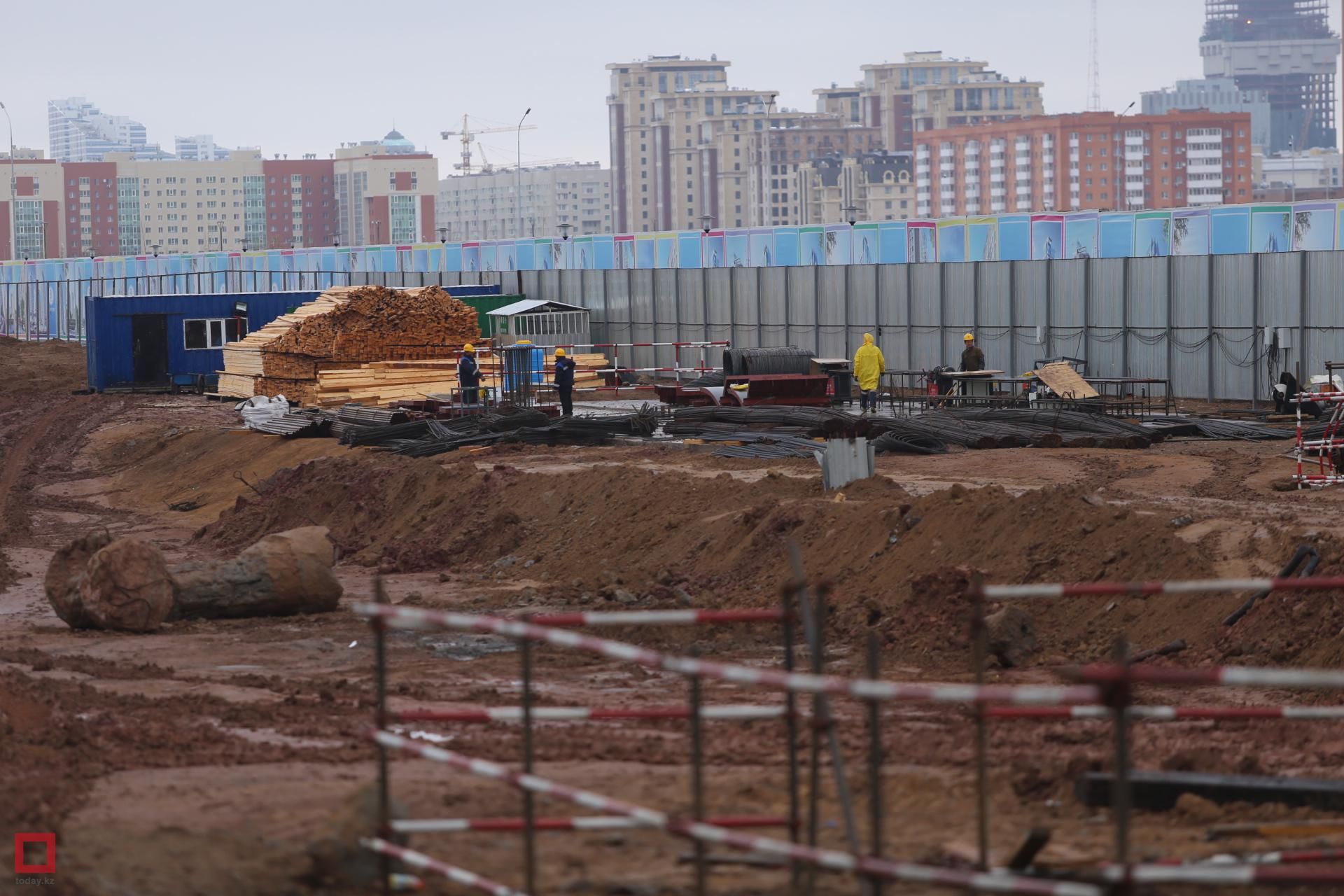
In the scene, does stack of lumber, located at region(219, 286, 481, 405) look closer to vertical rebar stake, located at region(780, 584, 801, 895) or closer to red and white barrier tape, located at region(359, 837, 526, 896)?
red and white barrier tape, located at region(359, 837, 526, 896)

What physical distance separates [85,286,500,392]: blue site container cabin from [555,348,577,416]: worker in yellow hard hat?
49.4 ft

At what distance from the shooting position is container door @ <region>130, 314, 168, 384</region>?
45094mm

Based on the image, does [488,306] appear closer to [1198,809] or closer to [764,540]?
[764,540]

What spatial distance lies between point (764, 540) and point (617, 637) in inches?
118

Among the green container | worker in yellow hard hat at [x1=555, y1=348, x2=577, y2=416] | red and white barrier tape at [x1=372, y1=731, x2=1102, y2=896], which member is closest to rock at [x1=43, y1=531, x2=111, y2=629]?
red and white barrier tape at [x1=372, y1=731, x2=1102, y2=896]

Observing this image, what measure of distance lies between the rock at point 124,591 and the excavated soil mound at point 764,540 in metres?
4.30

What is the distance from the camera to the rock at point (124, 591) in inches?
656

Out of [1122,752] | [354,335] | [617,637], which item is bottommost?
[617,637]

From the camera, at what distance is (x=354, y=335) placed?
123ft

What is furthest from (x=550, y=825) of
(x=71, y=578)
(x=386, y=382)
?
(x=386, y=382)

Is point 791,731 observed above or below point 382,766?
above

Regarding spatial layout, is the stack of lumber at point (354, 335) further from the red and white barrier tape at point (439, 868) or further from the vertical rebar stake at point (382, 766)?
the vertical rebar stake at point (382, 766)

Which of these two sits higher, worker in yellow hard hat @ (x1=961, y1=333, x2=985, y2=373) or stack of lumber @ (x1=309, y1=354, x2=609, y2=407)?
worker in yellow hard hat @ (x1=961, y1=333, x2=985, y2=373)

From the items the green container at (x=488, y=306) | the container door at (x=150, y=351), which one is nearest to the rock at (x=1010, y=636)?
the green container at (x=488, y=306)
